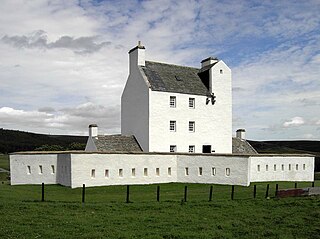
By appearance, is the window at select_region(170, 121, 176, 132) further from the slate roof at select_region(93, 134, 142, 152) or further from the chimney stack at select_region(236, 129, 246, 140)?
the chimney stack at select_region(236, 129, 246, 140)

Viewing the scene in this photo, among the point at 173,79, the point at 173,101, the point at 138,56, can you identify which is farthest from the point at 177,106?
the point at 138,56

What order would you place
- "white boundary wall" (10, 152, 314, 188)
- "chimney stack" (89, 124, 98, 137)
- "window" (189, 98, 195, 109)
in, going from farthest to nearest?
"window" (189, 98, 195, 109) < "chimney stack" (89, 124, 98, 137) < "white boundary wall" (10, 152, 314, 188)

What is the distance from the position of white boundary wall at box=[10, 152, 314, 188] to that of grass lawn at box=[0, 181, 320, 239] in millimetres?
8934

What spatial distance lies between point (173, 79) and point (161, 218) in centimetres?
2777

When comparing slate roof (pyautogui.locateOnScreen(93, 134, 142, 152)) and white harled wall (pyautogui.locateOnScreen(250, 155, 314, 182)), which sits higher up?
slate roof (pyautogui.locateOnScreen(93, 134, 142, 152))

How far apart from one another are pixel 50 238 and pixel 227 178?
23887mm

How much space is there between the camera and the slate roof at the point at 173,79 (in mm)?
43438

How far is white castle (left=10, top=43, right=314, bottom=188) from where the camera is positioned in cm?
3569

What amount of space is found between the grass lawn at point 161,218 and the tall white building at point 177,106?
56.5 feet

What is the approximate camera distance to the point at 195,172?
1515 inches

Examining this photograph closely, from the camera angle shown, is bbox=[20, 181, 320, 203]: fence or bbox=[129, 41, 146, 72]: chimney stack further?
bbox=[129, 41, 146, 72]: chimney stack

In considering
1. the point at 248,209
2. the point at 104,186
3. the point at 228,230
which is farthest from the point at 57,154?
the point at 228,230

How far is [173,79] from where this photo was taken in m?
45.2

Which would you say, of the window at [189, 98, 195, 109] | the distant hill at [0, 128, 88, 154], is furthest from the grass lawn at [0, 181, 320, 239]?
the distant hill at [0, 128, 88, 154]
